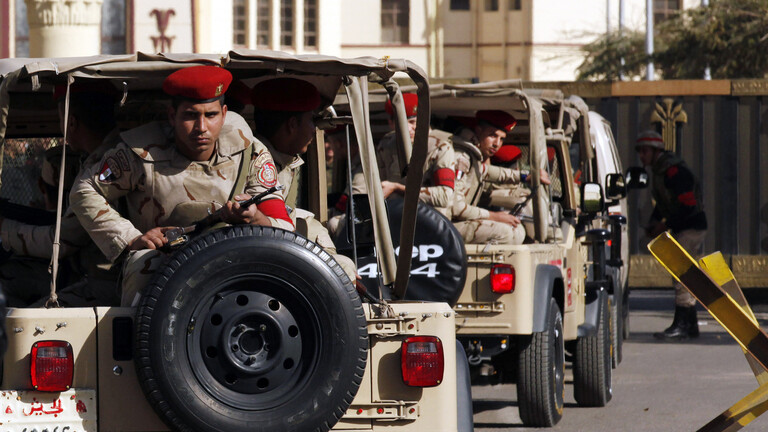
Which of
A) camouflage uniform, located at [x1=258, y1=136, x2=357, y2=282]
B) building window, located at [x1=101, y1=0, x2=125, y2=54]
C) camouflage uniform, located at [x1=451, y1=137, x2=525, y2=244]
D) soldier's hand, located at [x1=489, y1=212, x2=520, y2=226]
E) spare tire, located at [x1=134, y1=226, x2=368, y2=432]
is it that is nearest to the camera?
spare tire, located at [x1=134, y1=226, x2=368, y2=432]

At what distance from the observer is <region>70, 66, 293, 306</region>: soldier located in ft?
16.8

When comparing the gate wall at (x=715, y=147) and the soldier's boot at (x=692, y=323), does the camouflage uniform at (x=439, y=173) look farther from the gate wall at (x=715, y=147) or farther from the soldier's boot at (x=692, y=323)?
the gate wall at (x=715, y=147)

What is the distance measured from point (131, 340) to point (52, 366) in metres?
0.27

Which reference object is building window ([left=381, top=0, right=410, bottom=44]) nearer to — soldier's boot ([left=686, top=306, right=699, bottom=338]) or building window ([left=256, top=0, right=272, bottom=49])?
building window ([left=256, top=0, right=272, bottom=49])

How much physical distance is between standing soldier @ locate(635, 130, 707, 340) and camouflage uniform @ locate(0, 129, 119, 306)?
336 inches

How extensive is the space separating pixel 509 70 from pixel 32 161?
156ft

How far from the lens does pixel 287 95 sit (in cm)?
591

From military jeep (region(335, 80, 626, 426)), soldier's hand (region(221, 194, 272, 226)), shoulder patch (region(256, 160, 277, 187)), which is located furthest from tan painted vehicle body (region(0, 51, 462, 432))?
military jeep (region(335, 80, 626, 426))

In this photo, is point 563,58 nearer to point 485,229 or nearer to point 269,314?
point 485,229

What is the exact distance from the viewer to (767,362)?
517 centimetres

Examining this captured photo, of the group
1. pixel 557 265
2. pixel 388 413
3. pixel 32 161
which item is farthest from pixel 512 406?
pixel 388 413

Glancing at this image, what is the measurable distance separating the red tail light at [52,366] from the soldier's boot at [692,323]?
986cm

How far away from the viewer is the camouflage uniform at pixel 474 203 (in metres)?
8.40

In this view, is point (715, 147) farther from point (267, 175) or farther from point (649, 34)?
point (649, 34)
